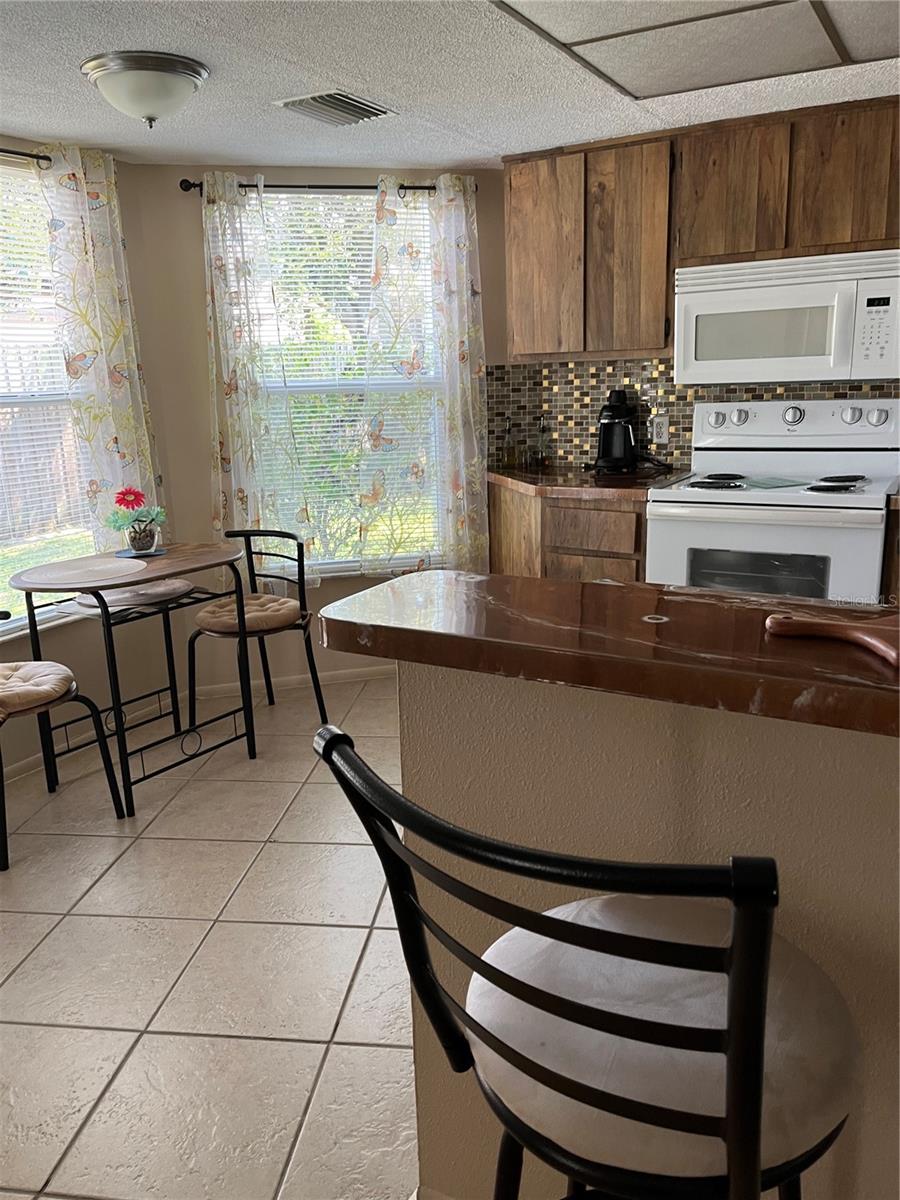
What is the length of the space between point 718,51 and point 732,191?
3.92 feet

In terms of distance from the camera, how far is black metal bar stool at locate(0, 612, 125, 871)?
106 inches

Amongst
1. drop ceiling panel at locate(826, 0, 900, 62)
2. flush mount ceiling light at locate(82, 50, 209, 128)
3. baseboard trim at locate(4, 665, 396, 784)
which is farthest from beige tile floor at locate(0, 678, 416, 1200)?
drop ceiling panel at locate(826, 0, 900, 62)

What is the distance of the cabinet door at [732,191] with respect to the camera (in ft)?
10.9

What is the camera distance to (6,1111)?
71.8 inches

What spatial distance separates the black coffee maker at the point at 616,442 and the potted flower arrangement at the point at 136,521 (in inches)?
73.3

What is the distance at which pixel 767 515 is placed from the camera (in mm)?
3244

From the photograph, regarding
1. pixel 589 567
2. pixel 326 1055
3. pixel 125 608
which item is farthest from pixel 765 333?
pixel 326 1055

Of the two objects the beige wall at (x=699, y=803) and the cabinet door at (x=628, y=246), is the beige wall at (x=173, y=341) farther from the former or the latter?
the beige wall at (x=699, y=803)

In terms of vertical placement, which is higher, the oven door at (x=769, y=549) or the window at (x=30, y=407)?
the window at (x=30, y=407)

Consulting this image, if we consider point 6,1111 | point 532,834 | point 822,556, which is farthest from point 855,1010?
point 822,556

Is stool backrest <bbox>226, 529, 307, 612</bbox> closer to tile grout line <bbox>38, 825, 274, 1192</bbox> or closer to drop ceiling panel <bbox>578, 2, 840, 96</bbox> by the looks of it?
tile grout line <bbox>38, 825, 274, 1192</bbox>

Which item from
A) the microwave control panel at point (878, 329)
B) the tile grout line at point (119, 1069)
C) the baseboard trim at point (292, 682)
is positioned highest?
the microwave control panel at point (878, 329)

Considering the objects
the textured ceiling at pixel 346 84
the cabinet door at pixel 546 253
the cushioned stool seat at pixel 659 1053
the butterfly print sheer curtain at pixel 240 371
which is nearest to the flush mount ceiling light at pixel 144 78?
the textured ceiling at pixel 346 84

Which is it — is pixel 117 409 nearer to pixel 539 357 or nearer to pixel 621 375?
pixel 539 357
